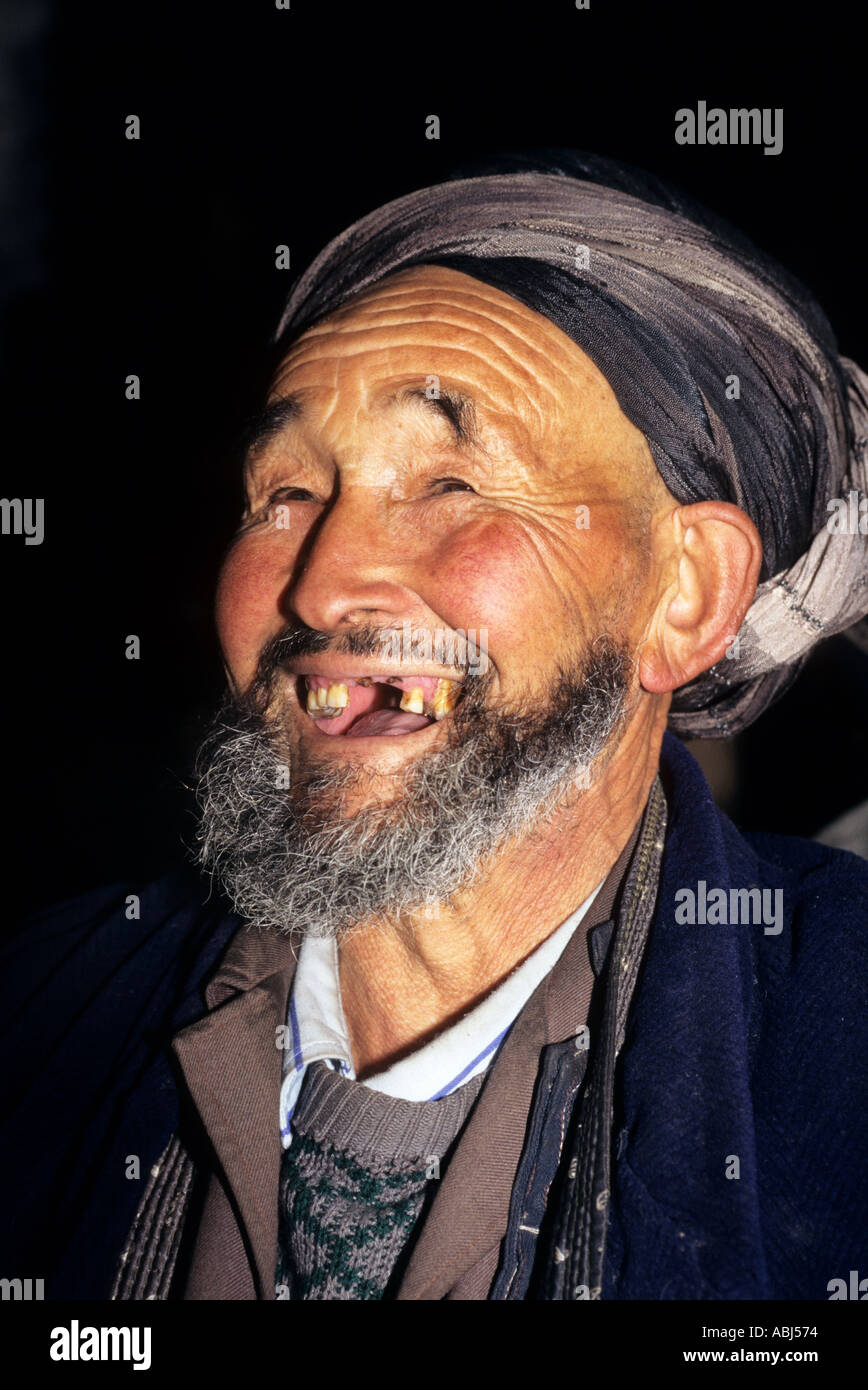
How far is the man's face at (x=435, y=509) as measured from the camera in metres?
1.94

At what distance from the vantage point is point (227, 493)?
13.2 feet

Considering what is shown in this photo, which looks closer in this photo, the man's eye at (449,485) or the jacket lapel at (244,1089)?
the jacket lapel at (244,1089)

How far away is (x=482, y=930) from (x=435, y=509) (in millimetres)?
830

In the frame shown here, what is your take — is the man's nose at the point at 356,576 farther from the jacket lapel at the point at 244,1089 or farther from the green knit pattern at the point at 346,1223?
the green knit pattern at the point at 346,1223

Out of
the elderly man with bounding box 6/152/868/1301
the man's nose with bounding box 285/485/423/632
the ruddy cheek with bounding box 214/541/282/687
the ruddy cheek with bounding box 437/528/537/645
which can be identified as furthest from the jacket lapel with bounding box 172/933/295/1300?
the ruddy cheek with bounding box 437/528/537/645

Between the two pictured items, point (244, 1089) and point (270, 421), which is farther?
point (270, 421)

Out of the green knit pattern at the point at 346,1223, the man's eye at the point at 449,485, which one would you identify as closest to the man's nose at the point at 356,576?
the man's eye at the point at 449,485

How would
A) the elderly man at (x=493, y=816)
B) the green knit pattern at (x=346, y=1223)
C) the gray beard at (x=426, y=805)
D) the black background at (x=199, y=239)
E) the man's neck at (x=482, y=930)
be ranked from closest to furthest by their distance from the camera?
the elderly man at (x=493, y=816) → the green knit pattern at (x=346, y=1223) → the gray beard at (x=426, y=805) → the man's neck at (x=482, y=930) → the black background at (x=199, y=239)

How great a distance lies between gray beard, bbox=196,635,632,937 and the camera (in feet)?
6.33

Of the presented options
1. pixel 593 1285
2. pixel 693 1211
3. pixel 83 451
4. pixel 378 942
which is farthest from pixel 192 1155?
pixel 83 451

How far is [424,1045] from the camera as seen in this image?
204cm

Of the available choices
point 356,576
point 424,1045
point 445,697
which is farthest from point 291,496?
point 424,1045

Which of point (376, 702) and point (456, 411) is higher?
point (456, 411)

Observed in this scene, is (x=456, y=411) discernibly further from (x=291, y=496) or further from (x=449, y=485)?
(x=291, y=496)
